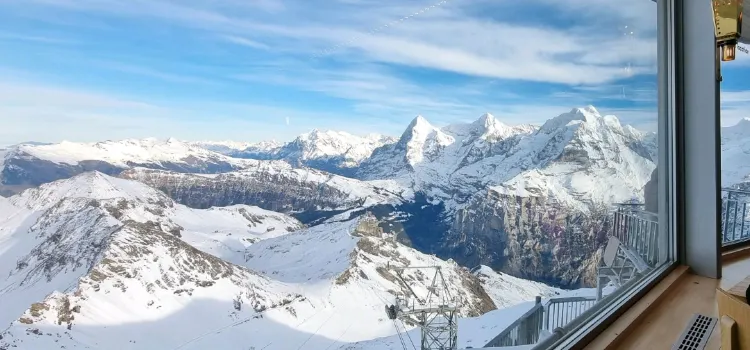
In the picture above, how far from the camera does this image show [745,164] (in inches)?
111

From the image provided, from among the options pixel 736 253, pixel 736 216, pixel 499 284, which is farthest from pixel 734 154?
pixel 499 284

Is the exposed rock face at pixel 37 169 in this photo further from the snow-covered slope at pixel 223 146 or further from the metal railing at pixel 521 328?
the metal railing at pixel 521 328

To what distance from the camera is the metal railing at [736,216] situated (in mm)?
2549

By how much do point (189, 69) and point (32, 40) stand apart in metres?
1.61

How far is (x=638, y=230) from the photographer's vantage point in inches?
105

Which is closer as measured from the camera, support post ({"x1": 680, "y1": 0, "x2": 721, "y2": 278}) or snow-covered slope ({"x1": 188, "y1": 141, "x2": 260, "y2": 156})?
support post ({"x1": 680, "y1": 0, "x2": 721, "y2": 278})

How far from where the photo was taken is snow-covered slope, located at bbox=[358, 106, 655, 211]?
17.6ft

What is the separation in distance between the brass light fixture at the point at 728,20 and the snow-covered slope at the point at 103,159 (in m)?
2.48

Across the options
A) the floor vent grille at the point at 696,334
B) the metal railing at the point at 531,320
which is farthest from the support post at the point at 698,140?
the floor vent grille at the point at 696,334

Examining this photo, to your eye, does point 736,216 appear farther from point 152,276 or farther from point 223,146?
point 152,276

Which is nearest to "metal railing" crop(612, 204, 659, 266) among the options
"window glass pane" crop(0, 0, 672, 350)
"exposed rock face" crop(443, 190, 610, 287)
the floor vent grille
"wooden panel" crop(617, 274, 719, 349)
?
"window glass pane" crop(0, 0, 672, 350)

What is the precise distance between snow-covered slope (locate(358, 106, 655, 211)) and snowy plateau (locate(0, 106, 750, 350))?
0.16ft

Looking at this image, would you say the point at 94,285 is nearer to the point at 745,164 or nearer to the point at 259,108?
the point at 259,108

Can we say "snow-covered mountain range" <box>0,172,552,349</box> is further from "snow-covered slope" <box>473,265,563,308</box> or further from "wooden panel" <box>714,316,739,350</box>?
"wooden panel" <box>714,316,739,350</box>
